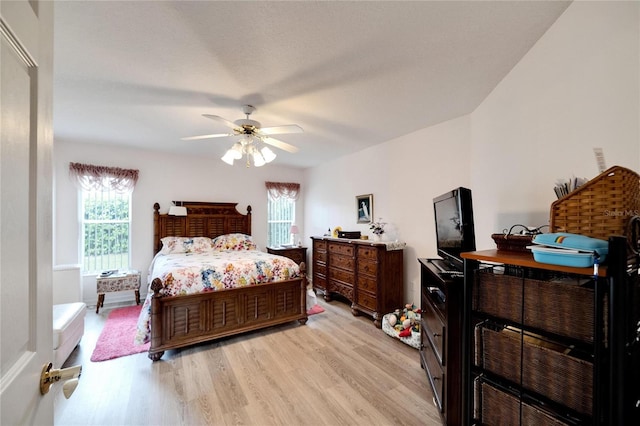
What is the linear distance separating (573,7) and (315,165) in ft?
14.6

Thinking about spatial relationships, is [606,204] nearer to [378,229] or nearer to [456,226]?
[456,226]

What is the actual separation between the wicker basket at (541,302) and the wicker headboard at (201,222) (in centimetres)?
463

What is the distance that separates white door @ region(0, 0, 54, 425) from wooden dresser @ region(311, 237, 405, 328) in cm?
311

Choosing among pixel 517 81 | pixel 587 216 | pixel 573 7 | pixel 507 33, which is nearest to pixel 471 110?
pixel 517 81

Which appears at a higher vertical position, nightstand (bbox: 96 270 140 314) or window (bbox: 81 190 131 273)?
window (bbox: 81 190 131 273)

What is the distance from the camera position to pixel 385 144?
3951 mm

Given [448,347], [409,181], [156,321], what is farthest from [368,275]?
[156,321]

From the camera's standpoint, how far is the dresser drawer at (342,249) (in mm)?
3891

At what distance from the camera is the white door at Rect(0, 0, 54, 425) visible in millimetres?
478

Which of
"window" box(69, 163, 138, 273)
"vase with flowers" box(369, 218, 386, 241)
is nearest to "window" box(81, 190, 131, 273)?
"window" box(69, 163, 138, 273)

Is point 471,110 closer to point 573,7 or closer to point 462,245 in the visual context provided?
point 573,7

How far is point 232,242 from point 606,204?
4652 mm

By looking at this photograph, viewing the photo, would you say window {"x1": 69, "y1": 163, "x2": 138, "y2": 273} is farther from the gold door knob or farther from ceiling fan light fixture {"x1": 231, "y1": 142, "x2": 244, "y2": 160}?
the gold door knob

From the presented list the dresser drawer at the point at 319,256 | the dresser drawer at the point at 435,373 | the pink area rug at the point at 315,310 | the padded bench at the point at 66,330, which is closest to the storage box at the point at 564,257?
the dresser drawer at the point at 435,373
